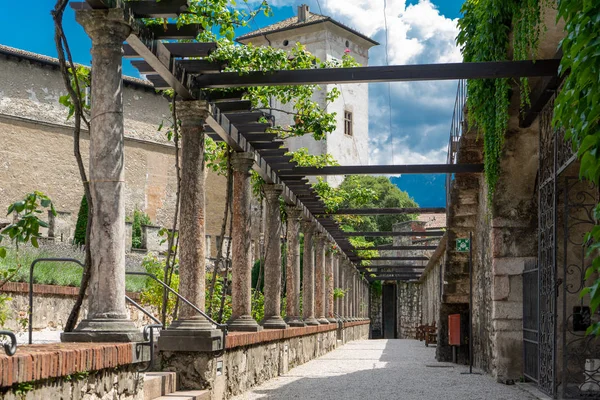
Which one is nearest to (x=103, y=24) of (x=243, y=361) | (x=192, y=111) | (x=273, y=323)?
(x=192, y=111)

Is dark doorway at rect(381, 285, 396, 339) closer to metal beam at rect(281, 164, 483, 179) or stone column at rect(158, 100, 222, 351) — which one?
metal beam at rect(281, 164, 483, 179)

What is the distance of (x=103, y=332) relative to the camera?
18.8 ft

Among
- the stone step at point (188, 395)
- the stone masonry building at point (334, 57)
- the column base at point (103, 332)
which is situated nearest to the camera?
the column base at point (103, 332)

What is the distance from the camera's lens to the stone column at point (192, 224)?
844 centimetres

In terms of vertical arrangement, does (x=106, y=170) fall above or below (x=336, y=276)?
above

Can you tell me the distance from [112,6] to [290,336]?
340 inches

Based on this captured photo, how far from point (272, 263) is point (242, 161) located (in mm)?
3209

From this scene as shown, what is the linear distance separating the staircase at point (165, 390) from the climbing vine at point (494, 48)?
4449 mm

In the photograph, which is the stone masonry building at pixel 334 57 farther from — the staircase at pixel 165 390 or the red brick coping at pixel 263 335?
the staircase at pixel 165 390

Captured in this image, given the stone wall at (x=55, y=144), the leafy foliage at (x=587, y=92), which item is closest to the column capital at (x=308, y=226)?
the leafy foliage at (x=587, y=92)

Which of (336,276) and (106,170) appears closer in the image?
(106,170)

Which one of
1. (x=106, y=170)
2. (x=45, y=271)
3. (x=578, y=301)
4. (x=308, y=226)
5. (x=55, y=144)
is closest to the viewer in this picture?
(x=106, y=170)

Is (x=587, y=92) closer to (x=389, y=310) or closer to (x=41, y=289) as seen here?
(x=41, y=289)

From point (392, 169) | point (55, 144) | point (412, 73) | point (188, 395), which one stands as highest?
point (55, 144)
